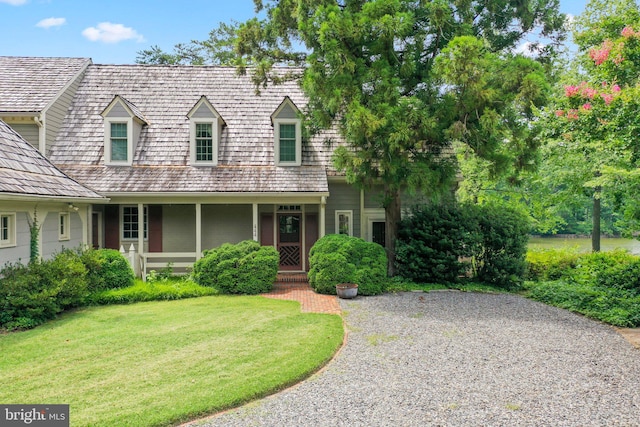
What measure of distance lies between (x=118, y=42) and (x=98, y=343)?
21572 millimetres

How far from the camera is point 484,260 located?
12156 millimetres

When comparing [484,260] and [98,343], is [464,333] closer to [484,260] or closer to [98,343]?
[484,260]

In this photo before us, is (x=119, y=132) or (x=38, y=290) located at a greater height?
(x=119, y=132)

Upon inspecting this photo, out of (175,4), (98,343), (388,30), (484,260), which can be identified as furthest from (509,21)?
(98,343)

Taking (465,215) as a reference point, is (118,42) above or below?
above

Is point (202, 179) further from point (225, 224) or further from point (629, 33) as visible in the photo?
point (629, 33)

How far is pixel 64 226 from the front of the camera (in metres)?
11.1

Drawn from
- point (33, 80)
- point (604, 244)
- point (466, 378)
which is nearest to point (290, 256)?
point (466, 378)

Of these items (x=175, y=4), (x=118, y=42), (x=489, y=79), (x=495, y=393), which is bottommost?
(x=495, y=393)

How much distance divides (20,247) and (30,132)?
19.7ft

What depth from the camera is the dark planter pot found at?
1020 centimetres

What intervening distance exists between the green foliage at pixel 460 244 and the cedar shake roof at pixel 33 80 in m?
13.4

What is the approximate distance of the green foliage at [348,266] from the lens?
10.7m

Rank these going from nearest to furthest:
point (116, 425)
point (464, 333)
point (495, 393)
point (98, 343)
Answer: point (116, 425) < point (495, 393) < point (98, 343) < point (464, 333)
